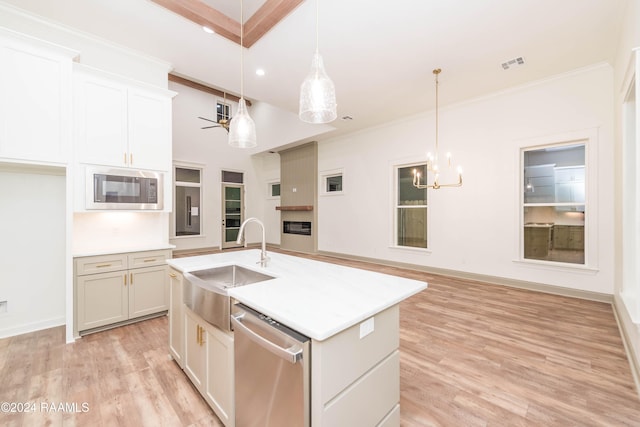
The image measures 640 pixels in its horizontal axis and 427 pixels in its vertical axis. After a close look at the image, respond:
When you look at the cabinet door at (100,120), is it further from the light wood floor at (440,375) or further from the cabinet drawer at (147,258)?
the light wood floor at (440,375)

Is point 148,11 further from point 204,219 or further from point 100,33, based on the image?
point 204,219

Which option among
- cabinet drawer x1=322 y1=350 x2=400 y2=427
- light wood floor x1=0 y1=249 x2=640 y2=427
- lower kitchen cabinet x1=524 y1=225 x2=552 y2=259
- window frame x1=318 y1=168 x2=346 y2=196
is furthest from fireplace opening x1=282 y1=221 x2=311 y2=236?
cabinet drawer x1=322 y1=350 x2=400 y2=427

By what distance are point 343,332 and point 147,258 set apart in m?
2.92

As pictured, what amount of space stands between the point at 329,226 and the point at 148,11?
5486 millimetres

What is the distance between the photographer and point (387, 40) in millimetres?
3088

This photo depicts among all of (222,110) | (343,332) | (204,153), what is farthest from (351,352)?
(222,110)

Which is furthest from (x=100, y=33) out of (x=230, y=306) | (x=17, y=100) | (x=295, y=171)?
(x=295, y=171)

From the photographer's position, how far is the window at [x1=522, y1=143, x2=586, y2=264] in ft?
12.6

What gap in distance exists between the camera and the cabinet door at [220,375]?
1479 mm

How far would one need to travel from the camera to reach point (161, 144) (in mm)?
3271

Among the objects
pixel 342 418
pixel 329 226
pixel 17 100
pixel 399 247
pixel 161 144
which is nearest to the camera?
pixel 342 418

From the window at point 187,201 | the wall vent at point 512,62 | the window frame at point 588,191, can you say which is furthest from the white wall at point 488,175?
the window at point 187,201

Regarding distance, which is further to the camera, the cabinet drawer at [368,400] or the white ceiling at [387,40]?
the white ceiling at [387,40]

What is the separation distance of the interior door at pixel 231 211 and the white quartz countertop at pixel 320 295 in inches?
263
